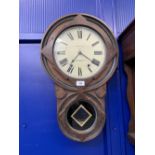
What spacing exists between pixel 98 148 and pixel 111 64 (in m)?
0.38

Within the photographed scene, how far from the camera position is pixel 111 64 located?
98 centimetres

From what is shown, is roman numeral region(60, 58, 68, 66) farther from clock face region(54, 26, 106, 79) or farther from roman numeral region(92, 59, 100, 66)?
roman numeral region(92, 59, 100, 66)

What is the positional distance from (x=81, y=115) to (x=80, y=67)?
20cm

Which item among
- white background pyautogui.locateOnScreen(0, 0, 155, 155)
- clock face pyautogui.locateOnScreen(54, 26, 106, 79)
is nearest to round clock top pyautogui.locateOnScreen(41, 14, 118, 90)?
clock face pyautogui.locateOnScreen(54, 26, 106, 79)

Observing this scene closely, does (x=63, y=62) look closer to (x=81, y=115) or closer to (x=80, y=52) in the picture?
(x=80, y=52)

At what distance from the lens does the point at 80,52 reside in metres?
0.99

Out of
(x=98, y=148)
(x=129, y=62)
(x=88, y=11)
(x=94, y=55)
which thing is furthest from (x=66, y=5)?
(x=98, y=148)

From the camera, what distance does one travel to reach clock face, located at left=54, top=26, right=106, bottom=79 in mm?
979

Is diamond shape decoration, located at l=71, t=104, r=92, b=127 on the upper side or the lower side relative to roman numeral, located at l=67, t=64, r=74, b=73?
lower
